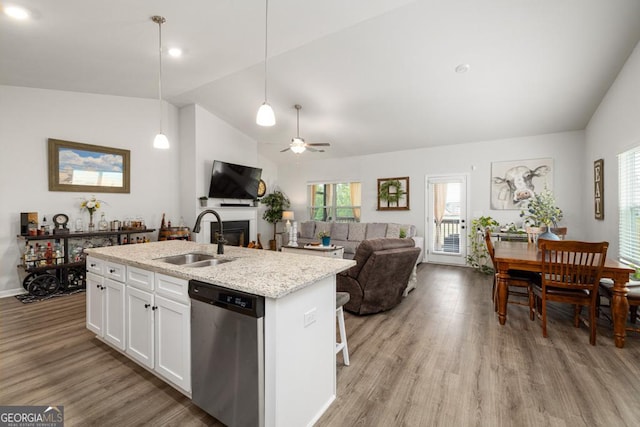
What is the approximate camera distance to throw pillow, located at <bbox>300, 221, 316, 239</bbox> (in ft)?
25.1

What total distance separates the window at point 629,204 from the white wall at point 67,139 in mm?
7231

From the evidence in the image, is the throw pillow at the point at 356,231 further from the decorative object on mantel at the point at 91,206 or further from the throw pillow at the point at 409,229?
the decorative object on mantel at the point at 91,206

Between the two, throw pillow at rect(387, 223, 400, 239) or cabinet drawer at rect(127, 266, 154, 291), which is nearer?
cabinet drawer at rect(127, 266, 154, 291)

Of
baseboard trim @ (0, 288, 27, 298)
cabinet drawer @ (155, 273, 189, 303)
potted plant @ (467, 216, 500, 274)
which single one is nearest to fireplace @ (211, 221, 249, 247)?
baseboard trim @ (0, 288, 27, 298)

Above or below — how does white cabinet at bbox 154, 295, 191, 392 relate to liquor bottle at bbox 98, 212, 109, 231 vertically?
below

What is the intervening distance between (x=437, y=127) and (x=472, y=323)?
12.6ft

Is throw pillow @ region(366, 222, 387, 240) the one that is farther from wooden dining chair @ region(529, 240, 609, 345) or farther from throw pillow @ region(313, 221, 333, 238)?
wooden dining chair @ region(529, 240, 609, 345)

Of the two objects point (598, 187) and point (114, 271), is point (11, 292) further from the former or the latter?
point (598, 187)

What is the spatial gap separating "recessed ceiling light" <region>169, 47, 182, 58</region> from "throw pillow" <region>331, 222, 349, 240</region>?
4.84m

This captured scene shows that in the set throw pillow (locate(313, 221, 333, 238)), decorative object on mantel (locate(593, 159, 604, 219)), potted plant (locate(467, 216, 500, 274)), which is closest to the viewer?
decorative object on mantel (locate(593, 159, 604, 219))

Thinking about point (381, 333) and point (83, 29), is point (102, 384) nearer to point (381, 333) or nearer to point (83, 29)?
point (381, 333)

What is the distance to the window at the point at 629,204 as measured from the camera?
129 inches

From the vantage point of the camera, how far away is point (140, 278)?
6.95 ft

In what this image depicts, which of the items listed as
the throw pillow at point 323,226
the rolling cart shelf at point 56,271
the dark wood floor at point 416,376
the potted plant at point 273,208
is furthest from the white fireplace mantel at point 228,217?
the dark wood floor at point 416,376
